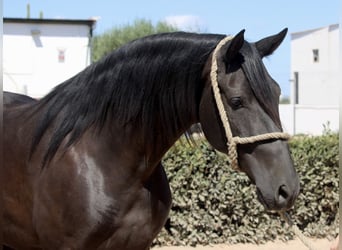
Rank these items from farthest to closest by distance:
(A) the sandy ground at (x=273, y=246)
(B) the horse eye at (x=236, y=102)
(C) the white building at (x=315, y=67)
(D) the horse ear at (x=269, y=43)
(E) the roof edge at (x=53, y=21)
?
(C) the white building at (x=315, y=67) → (E) the roof edge at (x=53, y=21) → (A) the sandy ground at (x=273, y=246) → (D) the horse ear at (x=269, y=43) → (B) the horse eye at (x=236, y=102)

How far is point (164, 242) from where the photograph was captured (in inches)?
249

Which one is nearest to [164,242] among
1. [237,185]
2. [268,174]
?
[237,185]

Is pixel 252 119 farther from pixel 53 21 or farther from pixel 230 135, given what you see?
pixel 53 21

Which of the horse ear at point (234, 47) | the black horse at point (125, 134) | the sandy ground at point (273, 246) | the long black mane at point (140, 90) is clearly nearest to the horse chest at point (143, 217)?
the black horse at point (125, 134)

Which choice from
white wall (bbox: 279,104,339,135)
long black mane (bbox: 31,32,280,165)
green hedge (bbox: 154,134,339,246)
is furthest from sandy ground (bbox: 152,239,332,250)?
white wall (bbox: 279,104,339,135)

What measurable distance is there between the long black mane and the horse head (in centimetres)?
7

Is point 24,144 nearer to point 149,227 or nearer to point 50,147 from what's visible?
point 50,147

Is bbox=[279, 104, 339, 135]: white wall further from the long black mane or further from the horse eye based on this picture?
the horse eye

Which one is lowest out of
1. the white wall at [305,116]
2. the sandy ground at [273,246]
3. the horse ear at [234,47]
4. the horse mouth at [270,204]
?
the white wall at [305,116]

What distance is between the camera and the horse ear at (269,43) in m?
2.66

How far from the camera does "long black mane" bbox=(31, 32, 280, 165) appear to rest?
2678mm

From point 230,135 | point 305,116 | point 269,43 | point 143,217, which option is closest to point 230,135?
point 230,135

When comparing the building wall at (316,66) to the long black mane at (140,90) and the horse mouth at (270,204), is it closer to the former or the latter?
the long black mane at (140,90)

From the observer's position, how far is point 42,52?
2255 centimetres
